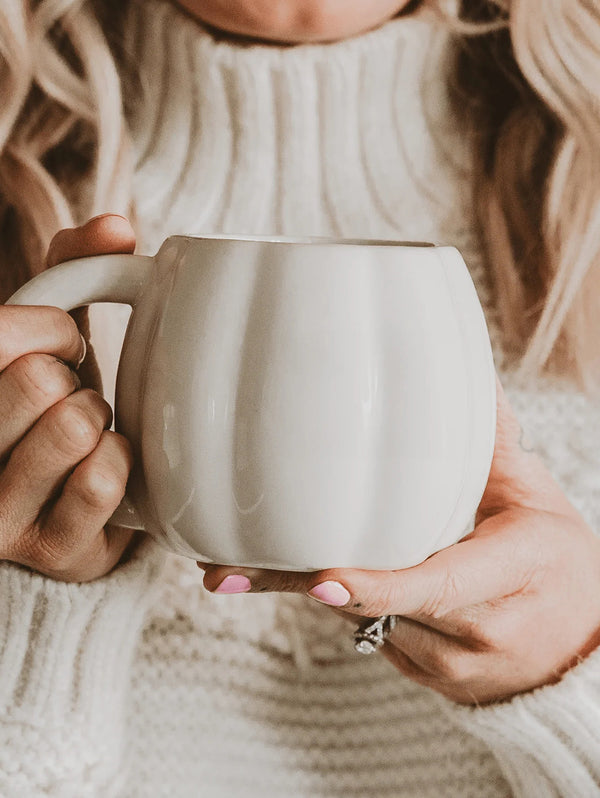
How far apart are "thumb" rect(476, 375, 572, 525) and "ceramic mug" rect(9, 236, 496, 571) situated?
251 mm

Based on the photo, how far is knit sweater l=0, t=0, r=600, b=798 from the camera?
0.84 meters

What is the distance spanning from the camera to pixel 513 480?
2.29 ft

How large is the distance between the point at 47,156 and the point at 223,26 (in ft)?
0.85

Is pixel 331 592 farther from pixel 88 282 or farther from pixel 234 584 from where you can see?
pixel 88 282

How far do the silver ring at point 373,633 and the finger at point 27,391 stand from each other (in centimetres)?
25

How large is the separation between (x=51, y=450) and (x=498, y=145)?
644 millimetres

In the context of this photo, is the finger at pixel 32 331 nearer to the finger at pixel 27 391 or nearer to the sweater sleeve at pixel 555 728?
the finger at pixel 27 391

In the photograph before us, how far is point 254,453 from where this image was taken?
1.34 feet

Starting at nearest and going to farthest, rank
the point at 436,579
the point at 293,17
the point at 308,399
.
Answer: the point at 308,399 < the point at 436,579 < the point at 293,17

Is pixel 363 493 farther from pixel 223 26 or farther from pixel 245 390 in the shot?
pixel 223 26

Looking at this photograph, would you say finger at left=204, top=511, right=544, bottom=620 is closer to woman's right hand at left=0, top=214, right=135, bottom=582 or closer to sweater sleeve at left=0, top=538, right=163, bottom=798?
woman's right hand at left=0, top=214, right=135, bottom=582

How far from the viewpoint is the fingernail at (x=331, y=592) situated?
0.44 metres

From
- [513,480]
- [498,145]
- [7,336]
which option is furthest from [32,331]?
[498,145]

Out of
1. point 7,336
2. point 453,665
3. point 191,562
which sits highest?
point 7,336
